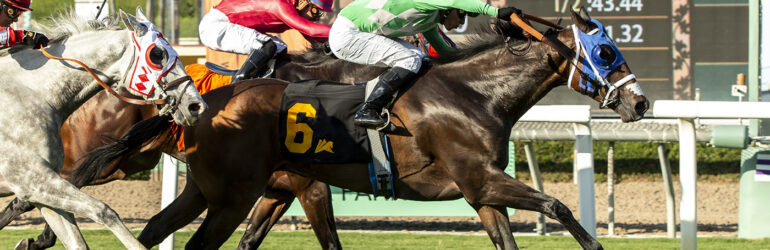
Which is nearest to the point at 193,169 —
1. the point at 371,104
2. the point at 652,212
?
the point at 371,104

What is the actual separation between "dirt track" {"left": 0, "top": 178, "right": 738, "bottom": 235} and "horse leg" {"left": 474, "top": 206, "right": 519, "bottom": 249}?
2956 mm

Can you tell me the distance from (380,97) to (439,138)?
0.31 metres

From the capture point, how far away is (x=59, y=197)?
3717 millimetres

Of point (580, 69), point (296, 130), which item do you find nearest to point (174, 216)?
point (296, 130)

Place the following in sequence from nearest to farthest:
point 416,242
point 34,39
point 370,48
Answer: point 34,39 < point 370,48 < point 416,242

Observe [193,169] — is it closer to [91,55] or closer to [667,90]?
[91,55]

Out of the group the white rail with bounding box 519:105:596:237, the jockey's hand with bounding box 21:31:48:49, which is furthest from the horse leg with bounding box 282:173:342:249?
the jockey's hand with bounding box 21:31:48:49

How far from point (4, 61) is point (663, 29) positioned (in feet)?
19.8

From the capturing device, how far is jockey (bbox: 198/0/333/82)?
5.08 metres

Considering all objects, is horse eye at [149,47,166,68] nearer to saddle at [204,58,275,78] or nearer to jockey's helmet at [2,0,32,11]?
jockey's helmet at [2,0,32,11]

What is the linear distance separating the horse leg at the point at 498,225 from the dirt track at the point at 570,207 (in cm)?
296

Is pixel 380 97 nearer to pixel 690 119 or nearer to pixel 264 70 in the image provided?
pixel 264 70

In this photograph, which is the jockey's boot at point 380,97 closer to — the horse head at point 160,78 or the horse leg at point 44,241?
the horse head at point 160,78

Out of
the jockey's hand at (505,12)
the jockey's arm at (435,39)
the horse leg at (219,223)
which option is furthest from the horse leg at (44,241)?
the jockey's hand at (505,12)
